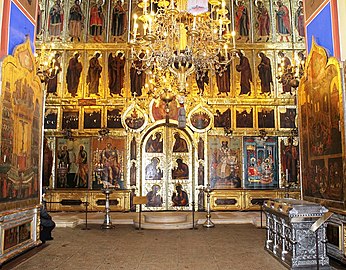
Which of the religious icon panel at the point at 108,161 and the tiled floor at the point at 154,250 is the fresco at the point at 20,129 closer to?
the tiled floor at the point at 154,250

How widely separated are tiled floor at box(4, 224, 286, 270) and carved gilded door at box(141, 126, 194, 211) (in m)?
4.33

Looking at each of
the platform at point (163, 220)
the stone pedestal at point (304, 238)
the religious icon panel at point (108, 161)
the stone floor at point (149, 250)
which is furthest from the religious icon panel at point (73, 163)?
the stone pedestal at point (304, 238)

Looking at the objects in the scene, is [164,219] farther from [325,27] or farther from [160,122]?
[325,27]

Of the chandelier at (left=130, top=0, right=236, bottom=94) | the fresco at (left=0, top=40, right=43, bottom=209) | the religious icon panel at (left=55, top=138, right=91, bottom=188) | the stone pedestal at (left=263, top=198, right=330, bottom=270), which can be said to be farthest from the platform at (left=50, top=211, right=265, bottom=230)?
the stone pedestal at (left=263, top=198, right=330, bottom=270)

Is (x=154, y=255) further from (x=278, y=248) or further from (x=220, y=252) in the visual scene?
(x=278, y=248)

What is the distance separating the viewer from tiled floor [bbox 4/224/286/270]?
6.40 metres

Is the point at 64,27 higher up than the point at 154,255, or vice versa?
the point at 64,27

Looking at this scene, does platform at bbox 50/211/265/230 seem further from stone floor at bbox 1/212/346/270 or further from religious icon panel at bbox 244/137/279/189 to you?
religious icon panel at bbox 244/137/279/189

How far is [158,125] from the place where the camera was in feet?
48.9

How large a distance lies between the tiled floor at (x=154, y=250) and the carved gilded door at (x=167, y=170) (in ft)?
14.2

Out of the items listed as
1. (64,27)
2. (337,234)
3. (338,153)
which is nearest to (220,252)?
(337,234)

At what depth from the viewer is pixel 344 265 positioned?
20.7ft

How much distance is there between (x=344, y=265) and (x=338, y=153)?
2053 millimetres

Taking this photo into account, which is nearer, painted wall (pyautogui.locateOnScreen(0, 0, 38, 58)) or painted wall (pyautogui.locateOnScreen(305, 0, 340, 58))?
painted wall (pyautogui.locateOnScreen(0, 0, 38, 58))
